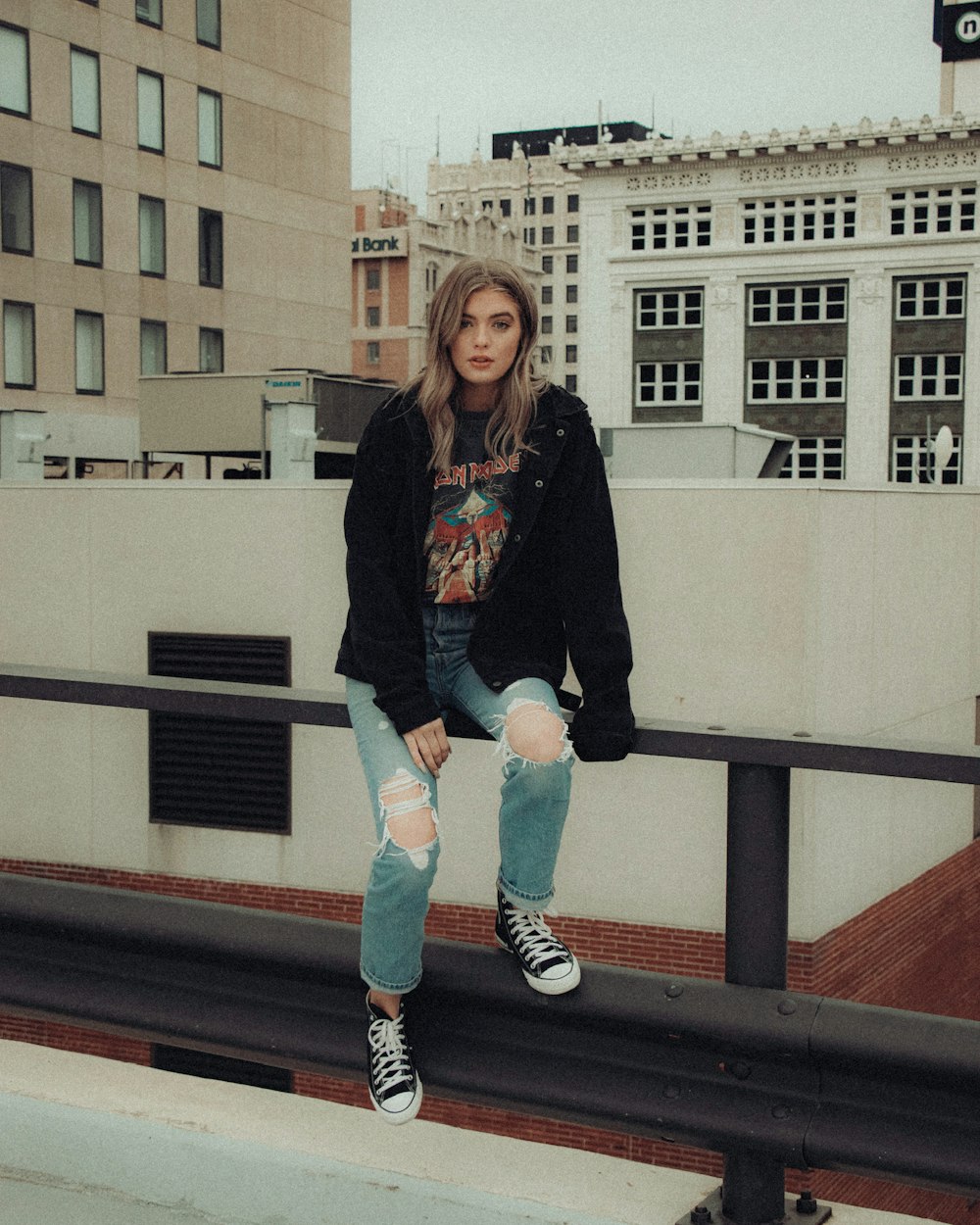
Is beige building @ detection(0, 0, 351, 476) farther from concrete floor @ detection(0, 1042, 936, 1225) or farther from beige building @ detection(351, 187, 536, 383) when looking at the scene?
beige building @ detection(351, 187, 536, 383)

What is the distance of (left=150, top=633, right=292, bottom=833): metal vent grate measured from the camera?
751 inches

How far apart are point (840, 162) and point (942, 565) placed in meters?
55.0

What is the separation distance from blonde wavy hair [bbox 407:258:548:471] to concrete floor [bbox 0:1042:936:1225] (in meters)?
1.28

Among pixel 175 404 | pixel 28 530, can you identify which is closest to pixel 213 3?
pixel 175 404

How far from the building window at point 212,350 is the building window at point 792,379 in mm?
33165

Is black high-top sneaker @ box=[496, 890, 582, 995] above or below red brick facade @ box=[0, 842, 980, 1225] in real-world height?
above

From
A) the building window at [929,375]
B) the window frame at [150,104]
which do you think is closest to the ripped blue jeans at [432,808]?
the window frame at [150,104]

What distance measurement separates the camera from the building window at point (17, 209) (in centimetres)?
3734

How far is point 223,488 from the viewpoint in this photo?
18828 mm

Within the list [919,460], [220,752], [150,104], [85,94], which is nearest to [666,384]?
[919,460]

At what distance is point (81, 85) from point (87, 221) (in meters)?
3.47

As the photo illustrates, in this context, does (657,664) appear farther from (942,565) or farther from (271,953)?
(271,953)

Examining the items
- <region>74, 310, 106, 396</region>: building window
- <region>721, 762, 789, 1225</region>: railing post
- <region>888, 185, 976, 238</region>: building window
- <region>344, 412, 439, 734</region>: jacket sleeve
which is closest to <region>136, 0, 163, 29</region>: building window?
<region>74, 310, 106, 396</region>: building window

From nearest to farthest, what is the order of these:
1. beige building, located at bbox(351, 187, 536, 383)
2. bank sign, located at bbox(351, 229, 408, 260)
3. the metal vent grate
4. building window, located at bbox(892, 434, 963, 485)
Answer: the metal vent grate → building window, located at bbox(892, 434, 963, 485) → bank sign, located at bbox(351, 229, 408, 260) → beige building, located at bbox(351, 187, 536, 383)
